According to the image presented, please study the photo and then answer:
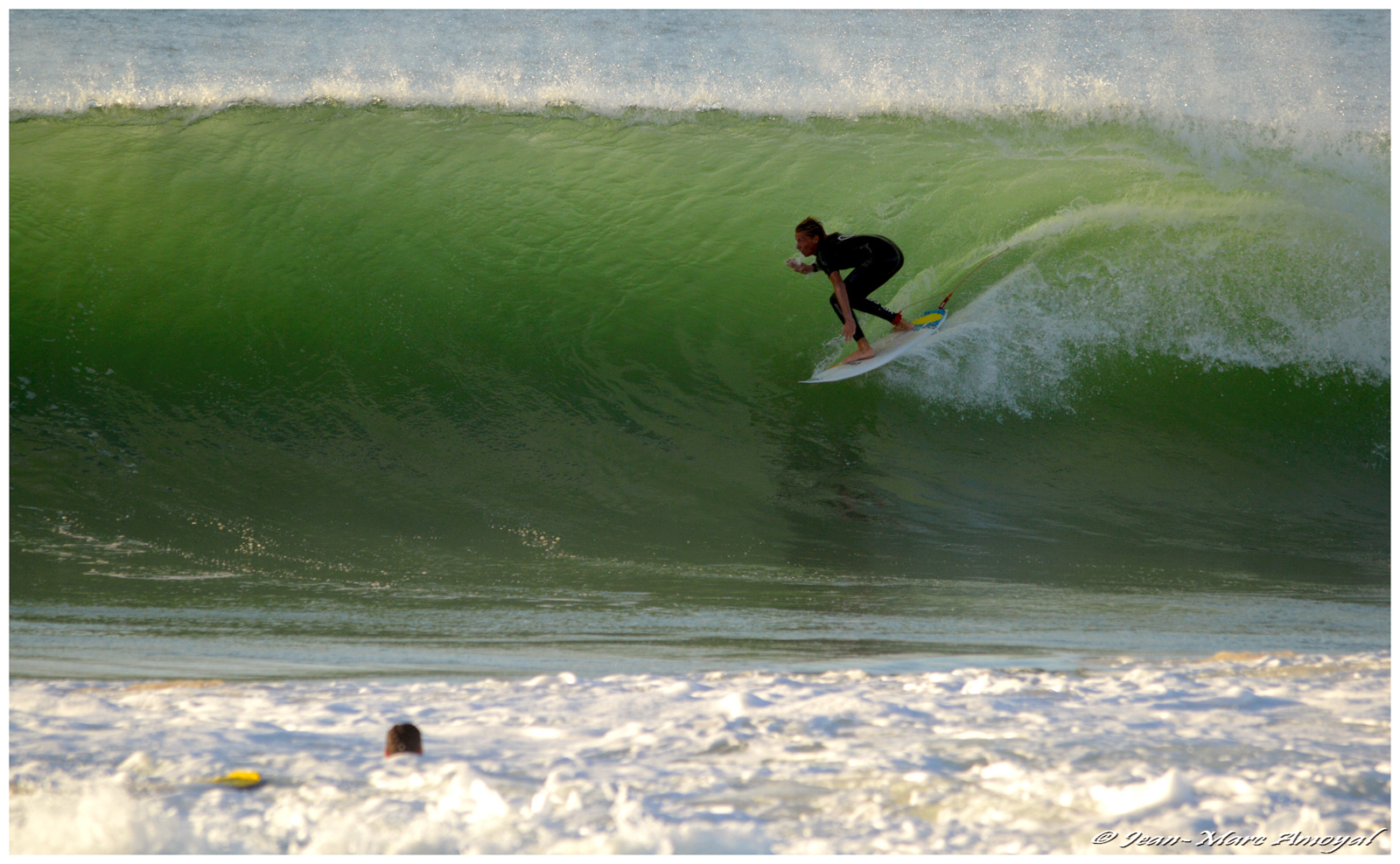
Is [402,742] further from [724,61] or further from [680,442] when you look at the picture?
[724,61]

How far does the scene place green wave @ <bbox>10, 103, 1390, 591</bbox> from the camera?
452cm

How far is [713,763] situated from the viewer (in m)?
2.09

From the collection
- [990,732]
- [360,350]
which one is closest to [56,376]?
[360,350]

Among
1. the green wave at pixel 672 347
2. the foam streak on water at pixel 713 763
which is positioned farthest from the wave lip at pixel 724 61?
the foam streak on water at pixel 713 763

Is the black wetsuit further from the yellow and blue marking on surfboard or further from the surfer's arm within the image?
the yellow and blue marking on surfboard

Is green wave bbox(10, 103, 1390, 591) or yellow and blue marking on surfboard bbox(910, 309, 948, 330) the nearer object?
green wave bbox(10, 103, 1390, 591)

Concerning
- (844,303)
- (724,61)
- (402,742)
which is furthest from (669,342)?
(724,61)

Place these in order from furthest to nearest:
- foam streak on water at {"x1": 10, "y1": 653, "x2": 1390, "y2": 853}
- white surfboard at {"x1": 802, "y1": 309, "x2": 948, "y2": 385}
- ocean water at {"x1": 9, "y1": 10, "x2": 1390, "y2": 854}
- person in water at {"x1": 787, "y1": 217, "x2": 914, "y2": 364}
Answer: white surfboard at {"x1": 802, "y1": 309, "x2": 948, "y2": 385} → person in water at {"x1": 787, "y1": 217, "x2": 914, "y2": 364} → ocean water at {"x1": 9, "y1": 10, "x2": 1390, "y2": 854} → foam streak on water at {"x1": 10, "y1": 653, "x2": 1390, "y2": 853}

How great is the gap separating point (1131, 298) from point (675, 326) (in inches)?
123

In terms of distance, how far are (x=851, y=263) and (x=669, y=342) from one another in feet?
5.37

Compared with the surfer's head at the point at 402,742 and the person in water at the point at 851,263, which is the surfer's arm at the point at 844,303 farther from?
the surfer's head at the point at 402,742

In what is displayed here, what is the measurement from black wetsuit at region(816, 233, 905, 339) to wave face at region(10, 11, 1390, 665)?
895mm

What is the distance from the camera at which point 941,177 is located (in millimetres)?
6680

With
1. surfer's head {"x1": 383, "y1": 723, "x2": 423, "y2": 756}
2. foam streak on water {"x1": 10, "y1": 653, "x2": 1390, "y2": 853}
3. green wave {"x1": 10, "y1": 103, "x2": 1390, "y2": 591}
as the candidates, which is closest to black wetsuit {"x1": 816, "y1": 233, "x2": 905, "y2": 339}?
green wave {"x1": 10, "y1": 103, "x2": 1390, "y2": 591}
